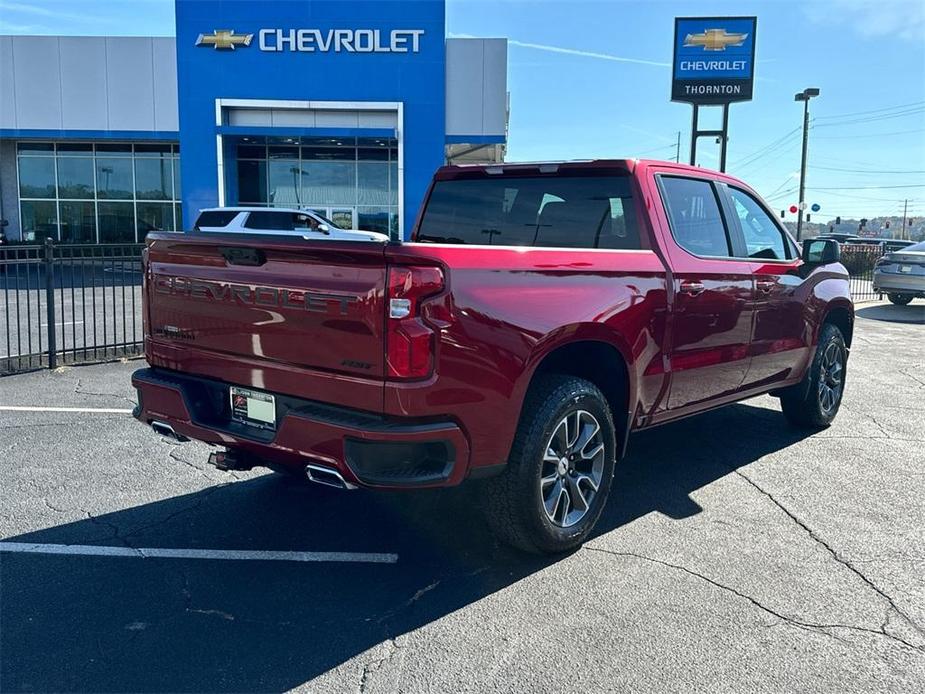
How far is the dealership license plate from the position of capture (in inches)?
138

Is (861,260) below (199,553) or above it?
above

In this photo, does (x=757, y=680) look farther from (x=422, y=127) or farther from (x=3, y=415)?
(x=422, y=127)

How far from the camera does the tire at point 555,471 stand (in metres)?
3.57

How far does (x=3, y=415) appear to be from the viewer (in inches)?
255

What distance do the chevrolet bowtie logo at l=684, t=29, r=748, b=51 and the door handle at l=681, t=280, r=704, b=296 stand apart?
2161 centimetres

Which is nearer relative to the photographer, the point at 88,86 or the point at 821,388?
the point at 821,388

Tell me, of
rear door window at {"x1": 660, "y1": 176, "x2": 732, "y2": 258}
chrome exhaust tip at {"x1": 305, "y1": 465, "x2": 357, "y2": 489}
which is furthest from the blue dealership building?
chrome exhaust tip at {"x1": 305, "y1": 465, "x2": 357, "y2": 489}

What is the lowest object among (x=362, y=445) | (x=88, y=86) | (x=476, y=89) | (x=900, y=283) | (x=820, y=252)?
(x=362, y=445)

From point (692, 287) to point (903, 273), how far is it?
48.7 ft

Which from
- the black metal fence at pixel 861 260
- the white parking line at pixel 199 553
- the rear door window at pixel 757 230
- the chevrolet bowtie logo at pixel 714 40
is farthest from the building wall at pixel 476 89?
the white parking line at pixel 199 553

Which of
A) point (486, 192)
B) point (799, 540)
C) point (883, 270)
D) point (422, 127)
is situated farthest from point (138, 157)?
point (799, 540)

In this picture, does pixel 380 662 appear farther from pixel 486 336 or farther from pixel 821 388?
pixel 821 388

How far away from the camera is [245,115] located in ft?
83.3

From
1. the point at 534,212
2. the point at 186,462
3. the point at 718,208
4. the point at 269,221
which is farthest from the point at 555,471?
the point at 269,221
